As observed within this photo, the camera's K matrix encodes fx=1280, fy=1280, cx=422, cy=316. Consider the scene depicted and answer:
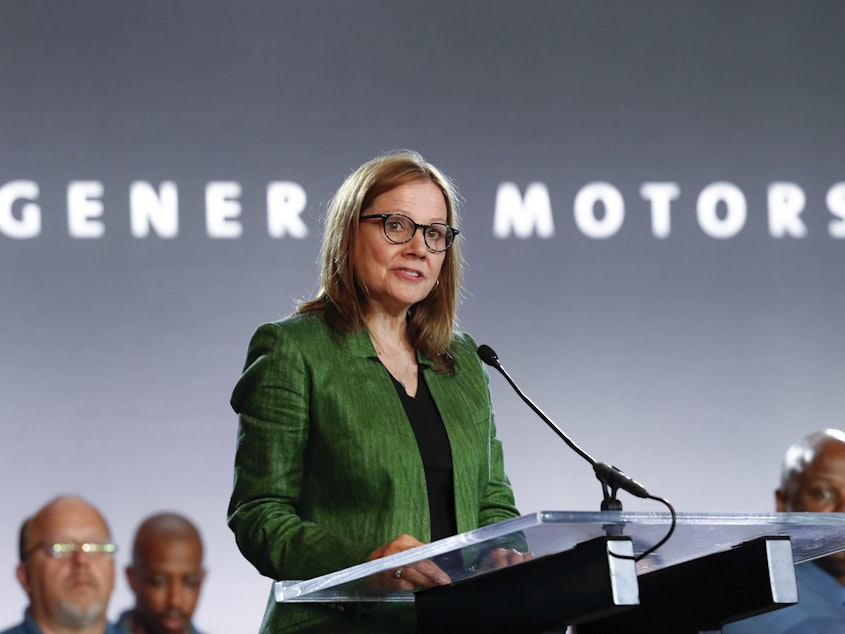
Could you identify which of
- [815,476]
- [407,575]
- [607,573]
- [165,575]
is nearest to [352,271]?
[407,575]

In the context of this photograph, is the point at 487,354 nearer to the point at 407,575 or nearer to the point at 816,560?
the point at 407,575

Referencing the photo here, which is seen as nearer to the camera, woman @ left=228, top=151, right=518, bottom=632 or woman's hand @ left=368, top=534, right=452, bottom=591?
woman's hand @ left=368, top=534, right=452, bottom=591

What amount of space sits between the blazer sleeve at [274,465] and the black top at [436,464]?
178 mm

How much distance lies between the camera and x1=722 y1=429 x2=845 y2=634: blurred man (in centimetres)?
400

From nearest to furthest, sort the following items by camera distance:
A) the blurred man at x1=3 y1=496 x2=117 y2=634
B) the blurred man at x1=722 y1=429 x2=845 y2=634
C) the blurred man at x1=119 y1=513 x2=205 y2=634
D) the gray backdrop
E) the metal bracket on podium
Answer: the metal bracket on podium → the blurred man at x1=722 y1=429 x2=845 y2=634 → the blurred man at x1=3 y1=496 x2=117 y2=634 → the blurred man at x1=119 y1=513 x2=205 y2=634 → the gray backdrop

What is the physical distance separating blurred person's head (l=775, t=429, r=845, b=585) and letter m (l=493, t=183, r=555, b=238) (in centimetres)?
127

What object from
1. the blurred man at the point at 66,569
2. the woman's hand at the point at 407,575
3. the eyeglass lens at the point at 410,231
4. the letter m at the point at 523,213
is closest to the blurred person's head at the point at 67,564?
the blurred man at the point at 66,569

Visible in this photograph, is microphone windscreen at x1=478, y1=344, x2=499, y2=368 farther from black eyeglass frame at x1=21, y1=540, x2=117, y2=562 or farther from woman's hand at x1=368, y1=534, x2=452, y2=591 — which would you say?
black eyeglass frame at x1=21, y1=540, x2=117, y2=562

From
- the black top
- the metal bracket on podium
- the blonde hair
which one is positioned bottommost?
the metal bracket on podium

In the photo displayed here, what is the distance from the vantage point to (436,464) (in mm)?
2170

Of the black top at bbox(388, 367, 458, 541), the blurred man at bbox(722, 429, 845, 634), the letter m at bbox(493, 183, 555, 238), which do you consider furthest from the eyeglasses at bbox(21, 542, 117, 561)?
the black top at bbox(388, 367, 458, 541)

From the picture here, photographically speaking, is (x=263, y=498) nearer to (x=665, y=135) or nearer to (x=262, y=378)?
(x=262, y=378)

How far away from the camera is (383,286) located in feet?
7.57

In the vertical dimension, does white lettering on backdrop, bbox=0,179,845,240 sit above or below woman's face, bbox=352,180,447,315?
above
